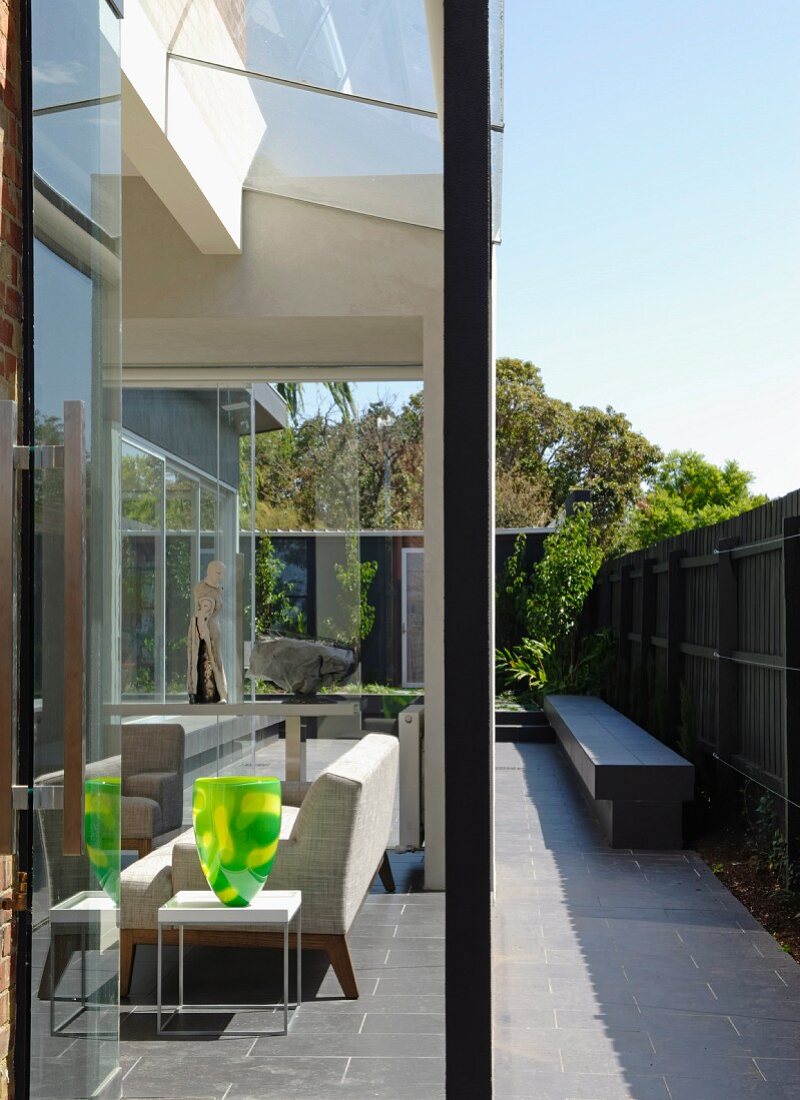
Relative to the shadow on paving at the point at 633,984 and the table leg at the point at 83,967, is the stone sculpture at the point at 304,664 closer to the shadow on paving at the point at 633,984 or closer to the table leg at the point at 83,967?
the shadow on paving at the point at 633,984

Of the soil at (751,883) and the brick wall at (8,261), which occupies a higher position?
the brick wall at (8,261)

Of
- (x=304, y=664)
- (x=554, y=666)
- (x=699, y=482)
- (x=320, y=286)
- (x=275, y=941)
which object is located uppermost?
(x=699, y=482)

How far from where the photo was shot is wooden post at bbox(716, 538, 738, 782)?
741cm

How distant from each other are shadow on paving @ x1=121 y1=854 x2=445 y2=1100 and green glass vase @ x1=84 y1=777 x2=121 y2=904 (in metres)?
1.45

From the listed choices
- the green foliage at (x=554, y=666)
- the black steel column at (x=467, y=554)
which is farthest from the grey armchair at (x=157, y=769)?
the green foliage at (x=554, y=666)

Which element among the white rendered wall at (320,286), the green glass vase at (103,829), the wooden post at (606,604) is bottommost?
the green glass vase at (103,829)

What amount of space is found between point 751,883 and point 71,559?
500cm

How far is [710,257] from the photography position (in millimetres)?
40250

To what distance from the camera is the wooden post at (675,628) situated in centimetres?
918

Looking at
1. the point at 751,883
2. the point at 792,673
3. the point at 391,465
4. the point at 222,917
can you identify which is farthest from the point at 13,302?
the point at 751,883

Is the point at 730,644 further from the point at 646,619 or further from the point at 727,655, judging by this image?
the point at 646,619

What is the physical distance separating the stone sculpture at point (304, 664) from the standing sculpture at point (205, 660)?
0.26 meters

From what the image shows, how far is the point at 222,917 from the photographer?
4.32 metres

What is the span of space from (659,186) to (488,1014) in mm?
40051
